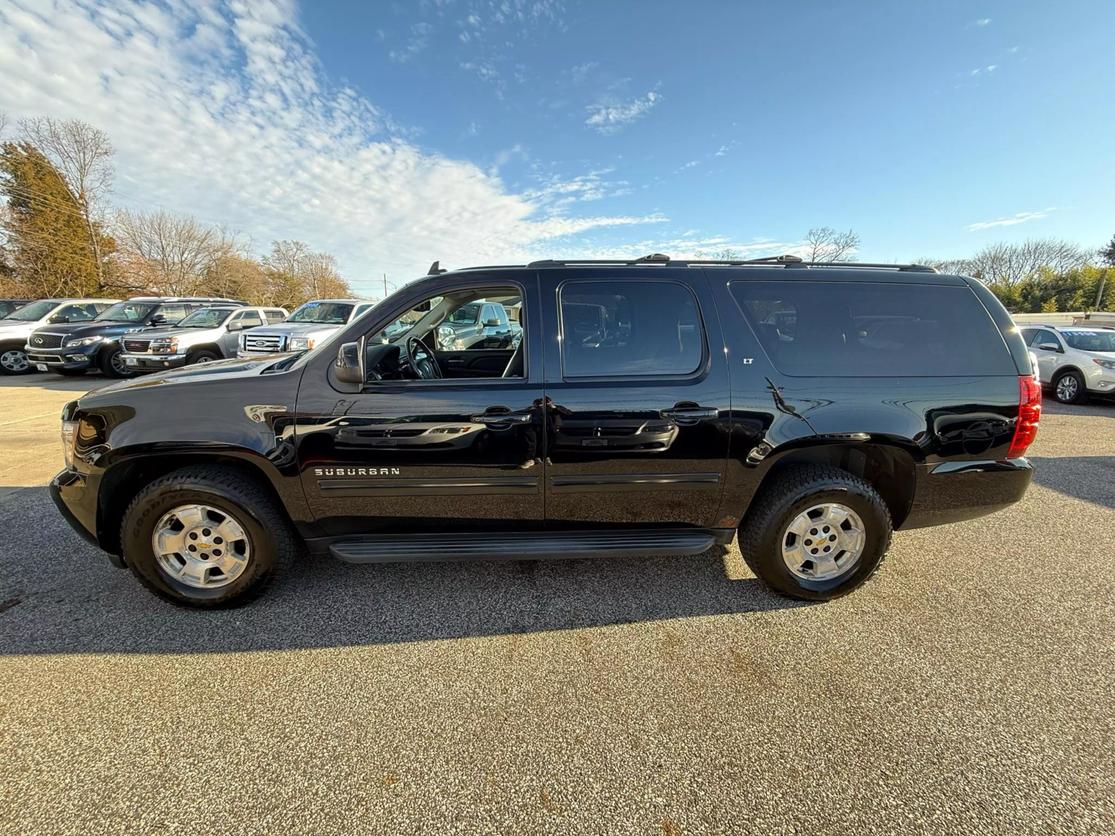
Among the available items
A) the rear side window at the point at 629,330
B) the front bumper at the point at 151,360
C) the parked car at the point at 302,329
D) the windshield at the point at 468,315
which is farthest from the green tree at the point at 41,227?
the rear side window at the point at 629,330

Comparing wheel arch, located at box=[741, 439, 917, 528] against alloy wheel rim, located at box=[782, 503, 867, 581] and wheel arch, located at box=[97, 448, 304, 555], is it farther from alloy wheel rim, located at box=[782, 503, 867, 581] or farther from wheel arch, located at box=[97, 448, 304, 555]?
wheel arch, located at box=[97, 448, 304, 555]

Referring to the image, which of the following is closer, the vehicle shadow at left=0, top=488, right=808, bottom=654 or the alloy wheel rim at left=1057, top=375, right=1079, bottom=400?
the vehicle shadow at left=0, top=488, right=808, bottom=654

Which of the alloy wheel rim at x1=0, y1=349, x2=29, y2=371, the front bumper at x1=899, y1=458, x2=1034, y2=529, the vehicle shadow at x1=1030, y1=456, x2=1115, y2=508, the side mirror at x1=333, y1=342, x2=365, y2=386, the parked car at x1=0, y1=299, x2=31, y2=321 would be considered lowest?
the vehicle shadow at x1=1030, y1=456, x2=1115, y2=508

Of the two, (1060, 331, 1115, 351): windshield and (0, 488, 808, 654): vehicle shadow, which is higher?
(1060, 331, 1115, 351): windshield

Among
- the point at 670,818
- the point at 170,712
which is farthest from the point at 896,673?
the point at 170,712

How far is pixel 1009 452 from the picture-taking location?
2.63 meters

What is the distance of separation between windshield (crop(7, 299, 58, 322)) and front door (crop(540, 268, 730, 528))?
16107mm

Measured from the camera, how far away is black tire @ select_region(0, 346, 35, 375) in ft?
36.4

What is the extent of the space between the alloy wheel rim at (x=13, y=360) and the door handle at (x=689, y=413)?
15911 millimetres

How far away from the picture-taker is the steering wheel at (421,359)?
3143mm

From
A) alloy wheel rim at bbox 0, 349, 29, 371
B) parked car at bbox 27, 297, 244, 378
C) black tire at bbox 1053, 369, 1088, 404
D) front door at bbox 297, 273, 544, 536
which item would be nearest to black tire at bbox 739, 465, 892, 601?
front door at bbox 297, 273, 544, 536

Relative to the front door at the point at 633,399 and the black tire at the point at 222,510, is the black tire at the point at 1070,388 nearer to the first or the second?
the front door at the point at 633,399

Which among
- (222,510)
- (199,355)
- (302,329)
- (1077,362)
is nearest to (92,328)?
(199,355)

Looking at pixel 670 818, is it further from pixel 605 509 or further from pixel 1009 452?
pixel 1009 452
